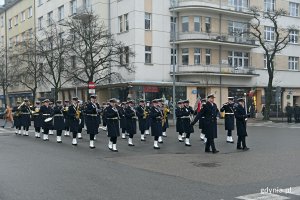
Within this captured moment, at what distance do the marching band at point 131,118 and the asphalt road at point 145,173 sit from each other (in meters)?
0.70

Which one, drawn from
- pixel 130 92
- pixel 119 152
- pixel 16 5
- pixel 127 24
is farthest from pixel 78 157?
pixel 16 5

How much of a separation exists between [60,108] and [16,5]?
160 feet

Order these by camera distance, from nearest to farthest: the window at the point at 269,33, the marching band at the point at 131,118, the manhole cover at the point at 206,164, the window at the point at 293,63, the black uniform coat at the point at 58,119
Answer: the manhole cover at the point at 206,164 < the marching band at the point at 131,118 < the black uniform coat at the point at 58,119 < the window at the point at 269,33 < the window at the point at 293,63

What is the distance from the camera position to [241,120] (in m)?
14.6

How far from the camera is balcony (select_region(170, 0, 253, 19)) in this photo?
39.0 metres

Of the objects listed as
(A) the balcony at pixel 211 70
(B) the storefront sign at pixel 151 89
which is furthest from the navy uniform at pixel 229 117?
(A) the balcony at pixel 211 70

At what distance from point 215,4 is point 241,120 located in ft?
92.2

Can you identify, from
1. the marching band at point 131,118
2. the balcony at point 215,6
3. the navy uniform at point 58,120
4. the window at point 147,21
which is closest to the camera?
the marching band at point 131,118

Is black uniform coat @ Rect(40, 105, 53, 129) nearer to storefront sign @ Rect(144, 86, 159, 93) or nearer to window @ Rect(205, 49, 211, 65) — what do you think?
storefront sign @ Rect(144, 86, 159, 93)

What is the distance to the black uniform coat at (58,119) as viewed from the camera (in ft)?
59.2

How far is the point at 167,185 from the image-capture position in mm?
8352

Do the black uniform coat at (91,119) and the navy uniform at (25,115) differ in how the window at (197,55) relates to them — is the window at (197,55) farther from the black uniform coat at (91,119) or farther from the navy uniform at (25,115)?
the black uniform coat at (91,119)

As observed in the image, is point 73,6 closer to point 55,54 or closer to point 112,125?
point 55,54

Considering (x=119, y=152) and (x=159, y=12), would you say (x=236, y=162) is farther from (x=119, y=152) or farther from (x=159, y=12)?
(x=159, y=12)
